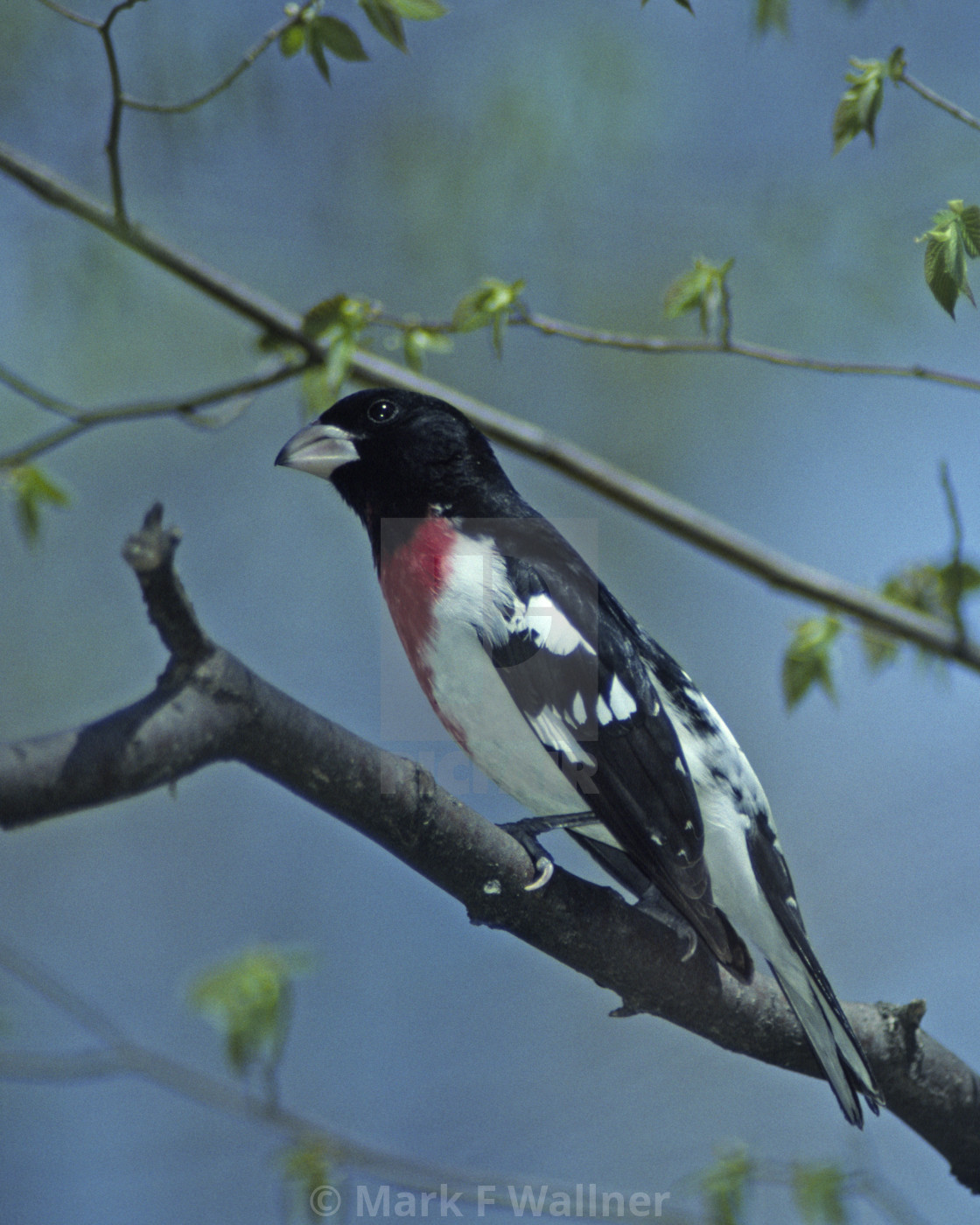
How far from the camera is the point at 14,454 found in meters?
2.16

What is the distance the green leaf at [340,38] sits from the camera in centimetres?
193

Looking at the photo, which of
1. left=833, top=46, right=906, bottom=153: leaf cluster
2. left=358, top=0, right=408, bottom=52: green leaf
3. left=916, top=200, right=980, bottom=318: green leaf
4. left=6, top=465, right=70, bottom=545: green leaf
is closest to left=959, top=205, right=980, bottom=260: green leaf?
left=916, top=200, right=980, bottom=318: green leaf

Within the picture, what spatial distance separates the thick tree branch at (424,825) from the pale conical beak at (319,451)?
2.71ft

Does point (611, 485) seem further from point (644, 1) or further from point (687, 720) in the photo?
point (644, 1)

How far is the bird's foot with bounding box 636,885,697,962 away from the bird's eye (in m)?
1.02

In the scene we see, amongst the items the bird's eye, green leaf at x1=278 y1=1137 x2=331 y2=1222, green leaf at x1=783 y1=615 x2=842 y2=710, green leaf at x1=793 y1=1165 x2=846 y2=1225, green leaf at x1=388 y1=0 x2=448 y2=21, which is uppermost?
green leaf at x1=388 y1=0 x2=448 y2=21

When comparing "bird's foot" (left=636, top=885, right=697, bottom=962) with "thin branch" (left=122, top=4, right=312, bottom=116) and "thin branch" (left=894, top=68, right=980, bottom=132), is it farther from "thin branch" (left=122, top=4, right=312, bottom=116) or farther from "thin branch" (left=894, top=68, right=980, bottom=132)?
"thin branch" (left=122, top=4, right=312, bottom=116)

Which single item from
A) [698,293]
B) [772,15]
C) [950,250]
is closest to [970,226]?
[950,250]

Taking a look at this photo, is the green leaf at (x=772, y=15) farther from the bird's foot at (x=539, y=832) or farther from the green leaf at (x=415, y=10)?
the bird's foot at (x=539, y=832)

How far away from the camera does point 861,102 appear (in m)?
1.81

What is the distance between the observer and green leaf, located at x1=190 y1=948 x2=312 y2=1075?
107 inches

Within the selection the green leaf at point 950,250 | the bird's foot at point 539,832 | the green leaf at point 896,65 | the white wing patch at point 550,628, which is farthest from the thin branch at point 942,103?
the bird's foot at point 539,832

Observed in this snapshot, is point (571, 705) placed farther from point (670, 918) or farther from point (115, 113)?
point (115, 113)

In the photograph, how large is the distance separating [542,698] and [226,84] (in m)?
1.31
